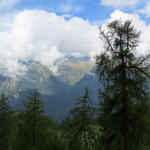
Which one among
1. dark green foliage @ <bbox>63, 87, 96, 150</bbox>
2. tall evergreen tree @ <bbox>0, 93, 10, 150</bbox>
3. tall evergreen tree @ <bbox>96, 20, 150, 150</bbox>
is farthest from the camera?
tall evergreen tree @ <bbox>0, 93, 10, 150</bbox>

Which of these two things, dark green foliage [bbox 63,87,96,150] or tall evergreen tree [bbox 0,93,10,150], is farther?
tall evergreen tree [bbox 0,93,10,150]

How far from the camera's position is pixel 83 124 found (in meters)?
18.2

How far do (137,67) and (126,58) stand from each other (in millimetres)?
892

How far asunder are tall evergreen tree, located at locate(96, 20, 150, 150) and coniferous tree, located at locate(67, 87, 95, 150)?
624 cm

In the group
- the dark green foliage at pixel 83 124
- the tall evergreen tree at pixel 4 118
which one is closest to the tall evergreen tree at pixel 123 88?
the dark green foliage at pixel 83 124

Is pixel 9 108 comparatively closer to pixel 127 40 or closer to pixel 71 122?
pixel 71 122

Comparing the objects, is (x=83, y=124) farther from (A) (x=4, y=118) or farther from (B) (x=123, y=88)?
(A) (x=4, y=118)

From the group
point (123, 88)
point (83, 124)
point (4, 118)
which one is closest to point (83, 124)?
point (83, 124)

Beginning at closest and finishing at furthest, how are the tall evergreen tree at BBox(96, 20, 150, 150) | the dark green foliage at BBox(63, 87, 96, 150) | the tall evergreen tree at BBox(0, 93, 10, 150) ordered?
the tall evergreen tree at BBox(96, 20, 150, 150), the dark green foliage at BBox(63, 87, 96, 150), the tall evergreen tree at BBox(0, 93, 10, 150)

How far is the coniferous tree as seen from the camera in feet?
59.3

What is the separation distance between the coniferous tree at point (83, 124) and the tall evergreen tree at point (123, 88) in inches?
246

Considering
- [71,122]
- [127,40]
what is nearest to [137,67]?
[127,40]

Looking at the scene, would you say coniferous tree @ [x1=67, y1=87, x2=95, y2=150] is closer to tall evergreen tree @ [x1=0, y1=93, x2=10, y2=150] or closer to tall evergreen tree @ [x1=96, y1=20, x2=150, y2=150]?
tall evergreen tree @ [x1=96, y1=20, x2=150, y2=150]

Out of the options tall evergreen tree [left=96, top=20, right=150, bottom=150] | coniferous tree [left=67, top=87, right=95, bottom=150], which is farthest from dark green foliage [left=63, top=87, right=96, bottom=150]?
tall evergreen tree [left=96, top=20, right=150, bottom=150]
